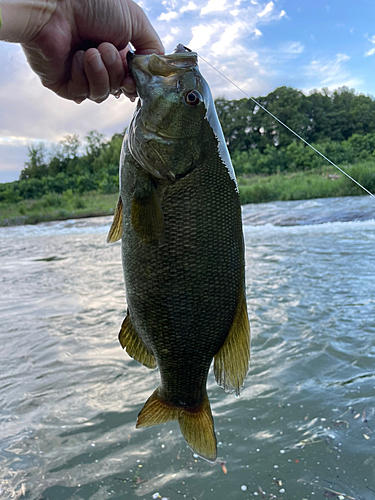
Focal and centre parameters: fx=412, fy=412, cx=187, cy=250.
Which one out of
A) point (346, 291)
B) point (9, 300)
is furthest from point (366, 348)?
point (9, 300)

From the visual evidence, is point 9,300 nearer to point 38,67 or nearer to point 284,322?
point 284,322

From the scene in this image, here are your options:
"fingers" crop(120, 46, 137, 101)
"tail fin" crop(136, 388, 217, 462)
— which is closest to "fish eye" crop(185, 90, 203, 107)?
"fingers" crop(120, 46, 137, 101)

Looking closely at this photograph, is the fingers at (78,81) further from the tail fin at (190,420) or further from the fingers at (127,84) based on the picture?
the tail fin at (190,420)

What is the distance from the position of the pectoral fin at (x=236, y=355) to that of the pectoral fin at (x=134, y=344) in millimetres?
305

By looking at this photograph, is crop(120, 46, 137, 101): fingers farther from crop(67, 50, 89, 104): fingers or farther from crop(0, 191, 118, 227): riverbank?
crop(0, 191, 118, 227): riverbank

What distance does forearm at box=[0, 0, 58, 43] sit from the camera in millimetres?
1817

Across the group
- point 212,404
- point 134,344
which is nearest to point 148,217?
point 134,344

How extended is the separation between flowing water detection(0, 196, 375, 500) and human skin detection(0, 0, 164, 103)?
8.98 feet

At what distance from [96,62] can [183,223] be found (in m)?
0.93

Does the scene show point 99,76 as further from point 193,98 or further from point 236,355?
point 236,355

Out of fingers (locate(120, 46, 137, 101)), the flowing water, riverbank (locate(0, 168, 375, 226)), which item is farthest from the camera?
riverbank (locate(0, 168, 375, 226))

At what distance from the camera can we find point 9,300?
806cm

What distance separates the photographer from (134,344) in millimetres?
1771

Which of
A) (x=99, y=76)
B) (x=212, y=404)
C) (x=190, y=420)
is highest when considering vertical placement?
(x=99, y=76)
